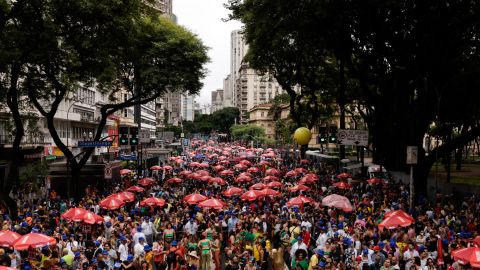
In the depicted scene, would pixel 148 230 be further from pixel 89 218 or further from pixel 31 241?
pixel 31 241

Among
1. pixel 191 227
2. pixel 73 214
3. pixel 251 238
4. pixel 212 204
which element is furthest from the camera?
pixel 212 204

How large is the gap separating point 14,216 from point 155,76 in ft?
49.0

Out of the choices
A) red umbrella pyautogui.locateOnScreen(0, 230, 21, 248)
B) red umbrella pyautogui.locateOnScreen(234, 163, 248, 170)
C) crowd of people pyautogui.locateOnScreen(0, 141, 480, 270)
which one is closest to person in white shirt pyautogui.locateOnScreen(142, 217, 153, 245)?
crowd of people pyautogui.locateOnScreen(0, 141, 480, 270)

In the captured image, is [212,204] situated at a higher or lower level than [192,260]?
higher

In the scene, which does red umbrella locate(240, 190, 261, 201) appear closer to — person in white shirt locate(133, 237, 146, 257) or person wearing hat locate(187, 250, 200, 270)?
person in white shirt locate(133, 237, 146, 257)

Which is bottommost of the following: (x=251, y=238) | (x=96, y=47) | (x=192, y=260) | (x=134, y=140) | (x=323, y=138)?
(x=192, y=260)

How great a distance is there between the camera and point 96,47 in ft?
77.7

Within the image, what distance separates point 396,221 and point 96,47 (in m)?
15.2

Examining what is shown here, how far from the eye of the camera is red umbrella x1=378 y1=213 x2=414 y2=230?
15195 mm

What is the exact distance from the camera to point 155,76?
1319 inches

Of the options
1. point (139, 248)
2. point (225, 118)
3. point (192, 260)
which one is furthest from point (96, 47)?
point (225, 118)

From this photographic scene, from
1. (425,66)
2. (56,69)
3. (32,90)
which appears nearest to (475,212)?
(425,66)

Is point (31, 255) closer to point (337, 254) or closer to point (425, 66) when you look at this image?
point (337, 254)

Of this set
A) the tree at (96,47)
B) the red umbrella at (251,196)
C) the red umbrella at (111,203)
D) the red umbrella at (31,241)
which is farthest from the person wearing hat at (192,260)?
the tree at (96,47)
